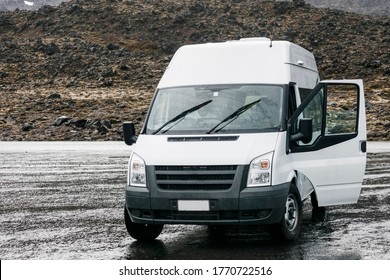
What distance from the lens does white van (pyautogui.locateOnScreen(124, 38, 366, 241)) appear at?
8.22 m

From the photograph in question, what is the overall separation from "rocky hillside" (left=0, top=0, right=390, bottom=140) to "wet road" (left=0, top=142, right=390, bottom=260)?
19.0 meters

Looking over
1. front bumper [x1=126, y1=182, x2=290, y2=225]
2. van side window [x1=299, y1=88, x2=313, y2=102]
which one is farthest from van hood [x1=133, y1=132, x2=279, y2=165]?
van side window [x1=299, y1=88, x2=313, y2=102]

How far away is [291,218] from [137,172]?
1960 millimetres

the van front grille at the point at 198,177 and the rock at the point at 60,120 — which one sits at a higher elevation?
the van front grille at the point at 198,177

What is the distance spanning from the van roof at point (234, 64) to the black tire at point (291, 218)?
1529 mm

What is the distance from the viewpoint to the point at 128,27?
7488cm

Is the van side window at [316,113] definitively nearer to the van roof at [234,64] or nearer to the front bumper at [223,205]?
the van roof at [234,64]

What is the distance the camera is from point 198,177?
823cm

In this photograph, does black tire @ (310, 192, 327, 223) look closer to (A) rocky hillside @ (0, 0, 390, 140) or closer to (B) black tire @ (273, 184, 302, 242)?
(B) black tire @ (273, 184, 302, 242)

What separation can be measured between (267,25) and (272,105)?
65.5 m

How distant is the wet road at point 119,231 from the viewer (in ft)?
26.6

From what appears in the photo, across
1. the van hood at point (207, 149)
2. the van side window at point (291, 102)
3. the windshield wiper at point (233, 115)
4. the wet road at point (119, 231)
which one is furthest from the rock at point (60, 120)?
the van hood at point (207, 149)

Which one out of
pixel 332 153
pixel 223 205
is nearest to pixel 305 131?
pixel 332 153

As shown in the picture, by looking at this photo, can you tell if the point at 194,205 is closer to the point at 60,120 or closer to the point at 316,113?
the point at 316,113
